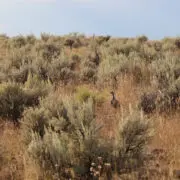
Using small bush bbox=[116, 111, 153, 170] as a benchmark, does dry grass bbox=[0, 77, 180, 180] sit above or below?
below

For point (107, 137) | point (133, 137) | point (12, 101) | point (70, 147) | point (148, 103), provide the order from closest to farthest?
1. point (70, 147)
2. point (133, 137)
3. point (107, 137)
4. point (12, 101)
5. point (148, 103)

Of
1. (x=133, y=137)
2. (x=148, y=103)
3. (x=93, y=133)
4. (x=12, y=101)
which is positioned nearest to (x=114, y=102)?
(x=148, y=103)

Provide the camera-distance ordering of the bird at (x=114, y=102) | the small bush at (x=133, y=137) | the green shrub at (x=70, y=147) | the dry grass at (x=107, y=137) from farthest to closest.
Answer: the bird at (x=114, y=102)
the dry grass at (x=107, y=137)
the small bush at (x=133, y=137)
the green shrub at (x=70, y=147)

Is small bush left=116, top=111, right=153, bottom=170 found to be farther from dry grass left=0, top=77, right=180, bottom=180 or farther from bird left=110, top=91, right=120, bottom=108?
bird left=110, top=91, right=120, bottom=108

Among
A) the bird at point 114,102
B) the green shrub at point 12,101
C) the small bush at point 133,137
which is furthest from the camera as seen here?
the bird at point 114,102

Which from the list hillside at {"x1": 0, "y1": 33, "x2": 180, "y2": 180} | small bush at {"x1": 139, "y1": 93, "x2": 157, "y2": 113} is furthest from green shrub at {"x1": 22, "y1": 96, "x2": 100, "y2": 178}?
small bush at {"x1": 139, "y1": 93, "x2": 157, "y2": 113}

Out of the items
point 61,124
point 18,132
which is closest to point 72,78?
point 18,132

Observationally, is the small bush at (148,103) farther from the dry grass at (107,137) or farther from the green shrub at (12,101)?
the green shrub at (12,101)

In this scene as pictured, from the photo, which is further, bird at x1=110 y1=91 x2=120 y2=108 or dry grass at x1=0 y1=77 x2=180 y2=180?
bird at x1=110 y1=91 x2=120 y2=108

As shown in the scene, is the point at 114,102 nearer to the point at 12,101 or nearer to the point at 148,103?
the point at 148,103

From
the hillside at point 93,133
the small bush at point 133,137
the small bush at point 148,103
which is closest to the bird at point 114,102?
the hillside at point 93,133

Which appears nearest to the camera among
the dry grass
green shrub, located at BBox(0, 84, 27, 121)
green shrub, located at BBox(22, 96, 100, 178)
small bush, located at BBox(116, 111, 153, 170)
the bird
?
green shrub, located at BBox(22, 96, 100, 178)

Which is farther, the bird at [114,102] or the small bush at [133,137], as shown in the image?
the bird at [114,102]

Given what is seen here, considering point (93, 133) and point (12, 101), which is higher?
point (93, 133)
